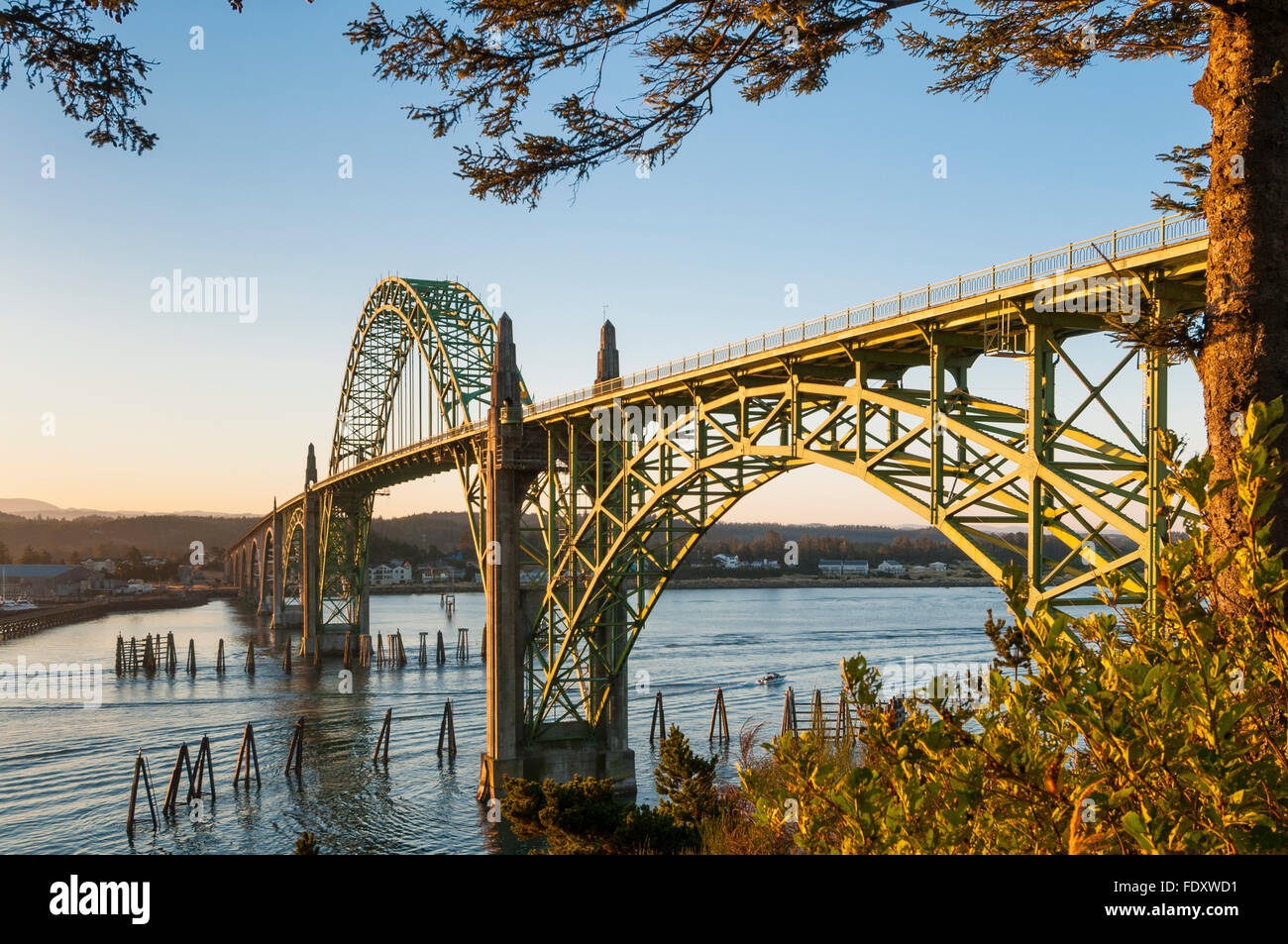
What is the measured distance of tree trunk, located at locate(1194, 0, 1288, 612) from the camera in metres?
6.79

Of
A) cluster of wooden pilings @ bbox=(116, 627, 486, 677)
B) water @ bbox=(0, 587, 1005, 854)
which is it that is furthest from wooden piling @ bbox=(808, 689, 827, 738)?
cluster of wooden pilings @ bbox=(116, 627, 486, 677)

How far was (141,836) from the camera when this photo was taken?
→ 29.2 m

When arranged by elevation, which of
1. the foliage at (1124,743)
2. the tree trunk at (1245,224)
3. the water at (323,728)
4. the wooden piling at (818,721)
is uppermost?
the tree trunk at (1245,224)

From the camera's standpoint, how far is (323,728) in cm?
4669

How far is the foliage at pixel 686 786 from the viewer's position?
21.6 metres

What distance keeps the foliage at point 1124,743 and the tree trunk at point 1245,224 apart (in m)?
2.41

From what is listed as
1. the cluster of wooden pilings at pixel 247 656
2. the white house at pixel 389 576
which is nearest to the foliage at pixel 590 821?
the cluster of wooden pilings at pixel 247 656

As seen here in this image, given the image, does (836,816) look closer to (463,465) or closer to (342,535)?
(463,465)

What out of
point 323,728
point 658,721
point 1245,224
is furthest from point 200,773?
point 1245,224

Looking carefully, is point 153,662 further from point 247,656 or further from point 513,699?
point 513,699

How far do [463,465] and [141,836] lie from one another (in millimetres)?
17138

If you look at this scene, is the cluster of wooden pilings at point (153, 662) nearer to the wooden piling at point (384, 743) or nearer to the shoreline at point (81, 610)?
the wooden piling at point (384, 743)

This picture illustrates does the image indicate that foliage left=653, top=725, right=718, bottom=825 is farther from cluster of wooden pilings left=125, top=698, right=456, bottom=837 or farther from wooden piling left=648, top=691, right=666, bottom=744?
cluster of wooden pilings left=125, top=698, right=456, bottom=837
